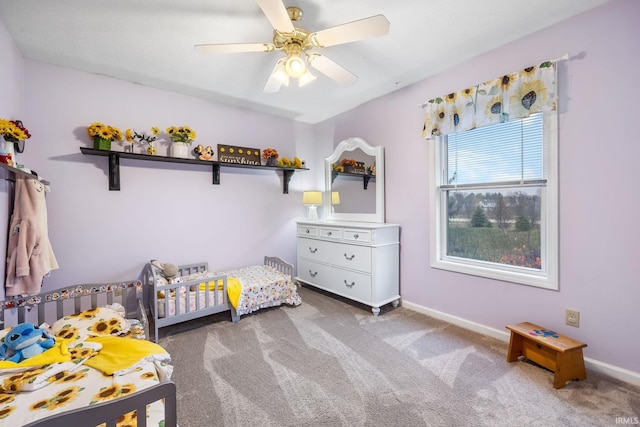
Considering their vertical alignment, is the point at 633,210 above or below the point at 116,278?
above

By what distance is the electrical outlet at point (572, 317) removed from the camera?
74.6 inches

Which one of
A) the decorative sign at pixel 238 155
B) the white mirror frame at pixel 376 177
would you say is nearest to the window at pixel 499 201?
the white mirror frame at pixel 376 177

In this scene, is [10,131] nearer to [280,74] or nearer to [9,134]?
[9,134]

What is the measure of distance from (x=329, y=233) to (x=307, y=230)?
0.42m

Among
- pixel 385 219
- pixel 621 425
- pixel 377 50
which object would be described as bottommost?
pixel 621 425

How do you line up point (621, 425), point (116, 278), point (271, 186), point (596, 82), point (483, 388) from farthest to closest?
point (271, 186) < point (116, 278) < point (596, 82) < point (483, 388) < point (621, 425)

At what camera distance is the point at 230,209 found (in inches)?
133

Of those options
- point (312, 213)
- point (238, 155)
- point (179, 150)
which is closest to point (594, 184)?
point (312, 213)

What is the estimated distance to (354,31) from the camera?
1.56 metres

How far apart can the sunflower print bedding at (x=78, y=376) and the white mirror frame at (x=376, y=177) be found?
246 centimetres

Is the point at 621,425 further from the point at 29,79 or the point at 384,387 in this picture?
the point at 29,79

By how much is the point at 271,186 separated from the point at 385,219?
5.25 ft

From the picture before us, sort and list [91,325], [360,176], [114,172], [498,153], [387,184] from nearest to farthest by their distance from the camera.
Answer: [91,325] < [498,153] < [114,172] < [387,184] < [360,176]

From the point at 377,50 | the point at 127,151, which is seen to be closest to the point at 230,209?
the point at 127,151
